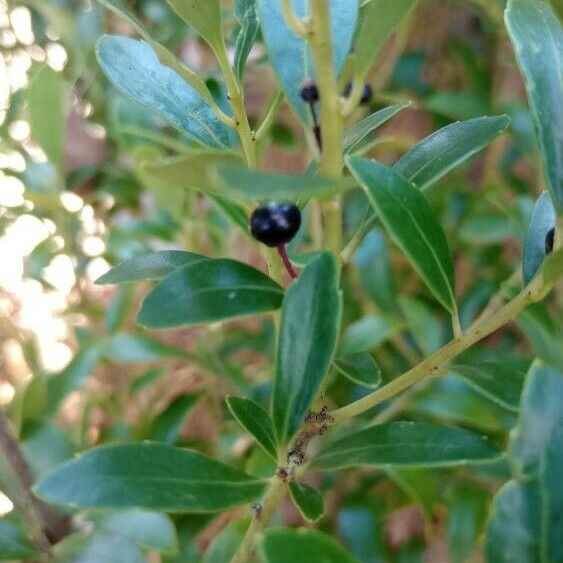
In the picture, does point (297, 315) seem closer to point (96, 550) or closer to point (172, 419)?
point (96, 550)

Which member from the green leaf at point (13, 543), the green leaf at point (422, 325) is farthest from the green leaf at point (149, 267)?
the green leaf at point (422, 325)

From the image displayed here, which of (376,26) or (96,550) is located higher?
(376,26)

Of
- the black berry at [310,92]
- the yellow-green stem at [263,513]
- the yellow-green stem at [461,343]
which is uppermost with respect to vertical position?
the black berry at [310,92]

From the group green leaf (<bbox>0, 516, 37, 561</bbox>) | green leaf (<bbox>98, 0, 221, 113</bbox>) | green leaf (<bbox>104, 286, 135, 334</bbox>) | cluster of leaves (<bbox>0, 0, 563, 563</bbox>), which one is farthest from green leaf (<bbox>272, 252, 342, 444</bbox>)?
green leaf (<bbox>104, 286, 135, 334</bbox>)

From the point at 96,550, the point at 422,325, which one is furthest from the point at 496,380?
the point at 422,325

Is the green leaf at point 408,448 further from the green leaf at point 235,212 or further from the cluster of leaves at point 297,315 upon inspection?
the green leaf at point 235,212

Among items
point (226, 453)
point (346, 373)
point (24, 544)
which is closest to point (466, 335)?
point (346, 373)
